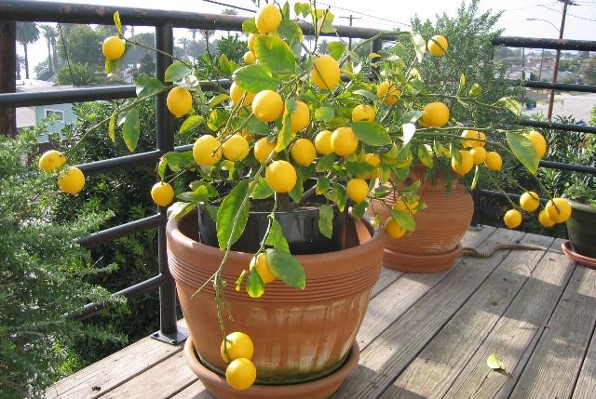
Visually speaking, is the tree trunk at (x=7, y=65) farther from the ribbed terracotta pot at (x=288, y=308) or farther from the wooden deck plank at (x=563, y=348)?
the wooden deck plank at (x=563, y=348)

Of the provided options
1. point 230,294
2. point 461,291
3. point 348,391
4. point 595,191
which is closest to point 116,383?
point 230,294

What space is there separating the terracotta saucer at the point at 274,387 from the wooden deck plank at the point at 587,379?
2.08ft

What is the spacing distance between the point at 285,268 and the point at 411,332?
106 centimetres

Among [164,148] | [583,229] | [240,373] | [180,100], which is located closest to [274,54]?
[180,100]

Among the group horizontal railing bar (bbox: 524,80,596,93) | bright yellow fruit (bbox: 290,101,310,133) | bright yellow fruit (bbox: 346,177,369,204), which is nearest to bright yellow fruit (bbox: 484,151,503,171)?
bright yellow fruit (bbox: 346,177,369,204)

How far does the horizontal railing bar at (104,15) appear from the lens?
117 cm

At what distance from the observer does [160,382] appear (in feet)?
4.94

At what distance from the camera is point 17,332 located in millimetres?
918

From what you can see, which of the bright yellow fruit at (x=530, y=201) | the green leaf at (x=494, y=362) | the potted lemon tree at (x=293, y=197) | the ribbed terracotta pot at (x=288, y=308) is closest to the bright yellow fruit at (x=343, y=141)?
the potted lemon tree at (x=293, y=197)

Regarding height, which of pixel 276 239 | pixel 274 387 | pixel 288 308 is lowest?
pixel 274 387

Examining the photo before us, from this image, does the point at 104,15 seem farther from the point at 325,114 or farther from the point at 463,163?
the point at 463,163

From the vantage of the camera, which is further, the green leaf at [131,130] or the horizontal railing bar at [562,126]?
the horizontal railing bar at [562,126]

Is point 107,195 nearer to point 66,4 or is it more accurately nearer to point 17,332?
point 66,4

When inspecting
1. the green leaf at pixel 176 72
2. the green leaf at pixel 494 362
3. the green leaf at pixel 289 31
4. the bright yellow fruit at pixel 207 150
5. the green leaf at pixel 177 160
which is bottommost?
the green leaf at pixel 494 362
